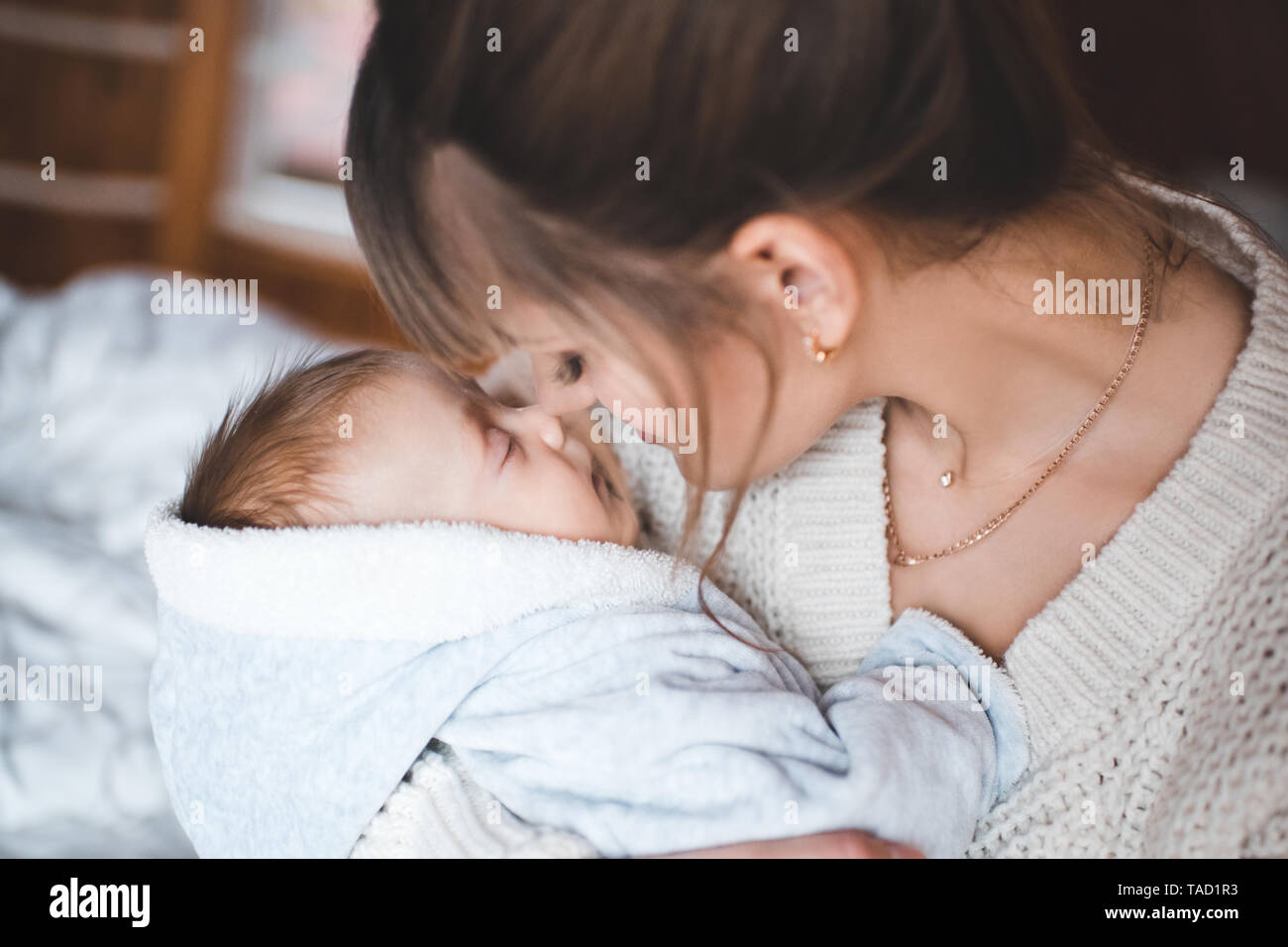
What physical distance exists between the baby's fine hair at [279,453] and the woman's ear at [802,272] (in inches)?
15.5

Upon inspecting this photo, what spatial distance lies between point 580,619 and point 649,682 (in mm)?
97

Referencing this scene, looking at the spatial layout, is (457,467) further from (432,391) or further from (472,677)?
(472,677)

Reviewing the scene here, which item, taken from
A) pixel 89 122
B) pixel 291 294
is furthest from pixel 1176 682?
pixel 89 122

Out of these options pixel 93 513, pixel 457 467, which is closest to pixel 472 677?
pixel 457 467

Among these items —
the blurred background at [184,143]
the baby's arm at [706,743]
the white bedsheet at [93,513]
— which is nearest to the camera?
the baby's arm at [706,743]

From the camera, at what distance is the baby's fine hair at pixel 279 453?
90 cm

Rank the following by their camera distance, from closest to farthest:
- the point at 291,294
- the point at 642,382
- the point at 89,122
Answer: the point at 642,382
the point at 89,122
the point at 291,294

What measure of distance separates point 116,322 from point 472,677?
1.13m

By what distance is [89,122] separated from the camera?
3.00 m

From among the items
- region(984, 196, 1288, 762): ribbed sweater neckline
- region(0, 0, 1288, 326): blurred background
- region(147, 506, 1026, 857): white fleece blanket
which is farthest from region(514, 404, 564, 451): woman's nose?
region(0, 0, 1288, 326): blurred background

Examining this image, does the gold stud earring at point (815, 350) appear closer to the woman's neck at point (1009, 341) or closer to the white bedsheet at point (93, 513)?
the woman's neck at point (1009, 341)

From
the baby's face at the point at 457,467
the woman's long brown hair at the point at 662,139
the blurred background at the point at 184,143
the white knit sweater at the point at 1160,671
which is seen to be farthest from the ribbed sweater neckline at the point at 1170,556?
the blurred background at the point at 184,143
